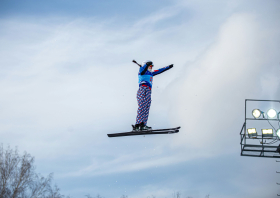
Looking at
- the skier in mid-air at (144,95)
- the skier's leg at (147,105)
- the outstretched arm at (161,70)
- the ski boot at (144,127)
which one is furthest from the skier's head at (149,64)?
the ski boot at (144,127)

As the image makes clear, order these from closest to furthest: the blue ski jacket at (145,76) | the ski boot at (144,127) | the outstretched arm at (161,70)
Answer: the ski boot at (144,127)
the blue ski jacket at (145,76)
the outstretched arm at (161,70)

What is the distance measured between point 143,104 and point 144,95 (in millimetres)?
305

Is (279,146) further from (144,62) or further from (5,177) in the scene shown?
(5,177)

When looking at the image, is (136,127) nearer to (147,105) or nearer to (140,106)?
(140,106)

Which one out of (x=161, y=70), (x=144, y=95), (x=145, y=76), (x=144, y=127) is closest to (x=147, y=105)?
(x=144, y=95)

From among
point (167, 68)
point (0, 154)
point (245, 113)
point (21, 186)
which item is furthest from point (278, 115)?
point (0, 154)

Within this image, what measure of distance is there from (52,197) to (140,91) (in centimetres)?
1666

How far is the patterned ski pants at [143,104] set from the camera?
11.3 meters

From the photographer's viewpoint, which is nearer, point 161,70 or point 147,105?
point 147,105

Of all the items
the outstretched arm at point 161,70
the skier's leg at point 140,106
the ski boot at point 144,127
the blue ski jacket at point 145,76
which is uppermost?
the outstretched arm at point 161,70

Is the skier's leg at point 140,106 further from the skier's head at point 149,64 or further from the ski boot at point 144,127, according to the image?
the skier's head at point 149,64

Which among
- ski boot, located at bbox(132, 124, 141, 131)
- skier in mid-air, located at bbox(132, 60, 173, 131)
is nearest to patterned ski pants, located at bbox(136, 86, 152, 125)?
skier in mid-air, located at bbox(132, 60, 173, 131)

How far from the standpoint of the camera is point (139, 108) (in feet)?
37.3

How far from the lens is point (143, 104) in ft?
37.2
